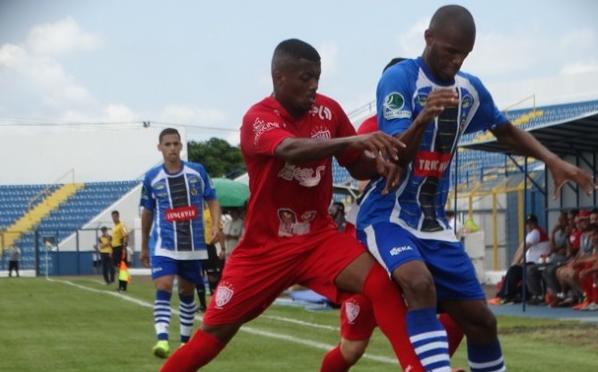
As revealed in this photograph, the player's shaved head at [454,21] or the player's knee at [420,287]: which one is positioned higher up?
the player's shaved head at [454,21]

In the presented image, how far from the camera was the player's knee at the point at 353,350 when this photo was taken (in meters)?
7.41

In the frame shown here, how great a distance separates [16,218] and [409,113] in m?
58.9

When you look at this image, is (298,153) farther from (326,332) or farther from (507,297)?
(507,297)

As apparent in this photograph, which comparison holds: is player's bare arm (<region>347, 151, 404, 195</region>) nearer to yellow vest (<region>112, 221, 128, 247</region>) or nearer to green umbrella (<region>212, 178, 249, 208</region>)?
green umbrella (<region>212, 178, 249, 208</region>)

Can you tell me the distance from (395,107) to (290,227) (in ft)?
3.22

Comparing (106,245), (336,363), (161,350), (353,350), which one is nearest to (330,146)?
(353,350)

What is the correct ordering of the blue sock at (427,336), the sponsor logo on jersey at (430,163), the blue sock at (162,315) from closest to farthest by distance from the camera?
the blue sock at (427,336) → the sponsor logo on jersey at (430,163) → the blue sock at (162,315)

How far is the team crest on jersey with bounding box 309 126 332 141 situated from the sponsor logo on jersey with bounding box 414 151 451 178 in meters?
0.57

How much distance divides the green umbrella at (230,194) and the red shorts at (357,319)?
75.7 feet

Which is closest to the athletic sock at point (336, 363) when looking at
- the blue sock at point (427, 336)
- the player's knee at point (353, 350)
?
the player's knee at point (353, 350)

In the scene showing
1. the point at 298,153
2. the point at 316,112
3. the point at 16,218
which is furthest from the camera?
the point at 16,218

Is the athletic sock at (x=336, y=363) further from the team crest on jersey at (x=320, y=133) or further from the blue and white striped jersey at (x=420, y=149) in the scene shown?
the team crest on jersey at (x=320, y=133)

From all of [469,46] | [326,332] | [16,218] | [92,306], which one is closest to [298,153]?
[469,46]

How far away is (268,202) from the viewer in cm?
707
